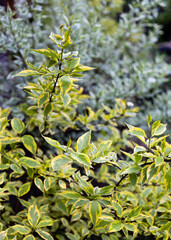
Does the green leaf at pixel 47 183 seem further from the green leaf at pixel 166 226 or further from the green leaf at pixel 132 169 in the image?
the green leaf at pixel 166 226

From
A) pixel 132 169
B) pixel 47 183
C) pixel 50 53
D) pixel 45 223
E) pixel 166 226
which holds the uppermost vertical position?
pixel 50 53

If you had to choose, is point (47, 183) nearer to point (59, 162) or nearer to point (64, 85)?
point (59, 162)

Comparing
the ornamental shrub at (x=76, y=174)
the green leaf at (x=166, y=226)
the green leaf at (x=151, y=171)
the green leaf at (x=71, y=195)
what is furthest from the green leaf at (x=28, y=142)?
the green leaf at (x=166, y=226)

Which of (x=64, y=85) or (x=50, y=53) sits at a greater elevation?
(x=50, y=53)

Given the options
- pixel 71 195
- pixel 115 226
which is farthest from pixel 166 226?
pixel 71 195

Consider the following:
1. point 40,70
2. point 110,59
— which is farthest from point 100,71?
point 40,70

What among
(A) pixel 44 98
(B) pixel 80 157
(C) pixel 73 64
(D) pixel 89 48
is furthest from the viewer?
(D) pixel 89 48

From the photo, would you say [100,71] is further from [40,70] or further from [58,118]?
[40,70]

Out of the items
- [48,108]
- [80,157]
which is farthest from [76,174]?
[48,108]

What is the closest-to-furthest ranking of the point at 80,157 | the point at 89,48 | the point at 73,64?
the point at 80,157
the point at 73,64
the point at 89,48

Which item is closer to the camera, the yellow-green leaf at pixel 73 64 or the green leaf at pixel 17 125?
the yellow-green leaf at pixel 73 64

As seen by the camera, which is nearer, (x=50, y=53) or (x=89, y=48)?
(x=50, y=53)

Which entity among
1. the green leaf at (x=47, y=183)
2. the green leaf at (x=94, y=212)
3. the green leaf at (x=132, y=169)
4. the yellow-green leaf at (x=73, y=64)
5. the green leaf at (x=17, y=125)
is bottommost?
the green leaf at (x=94, y=212)

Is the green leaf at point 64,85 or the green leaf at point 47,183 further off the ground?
the green leaf at point 64,85
